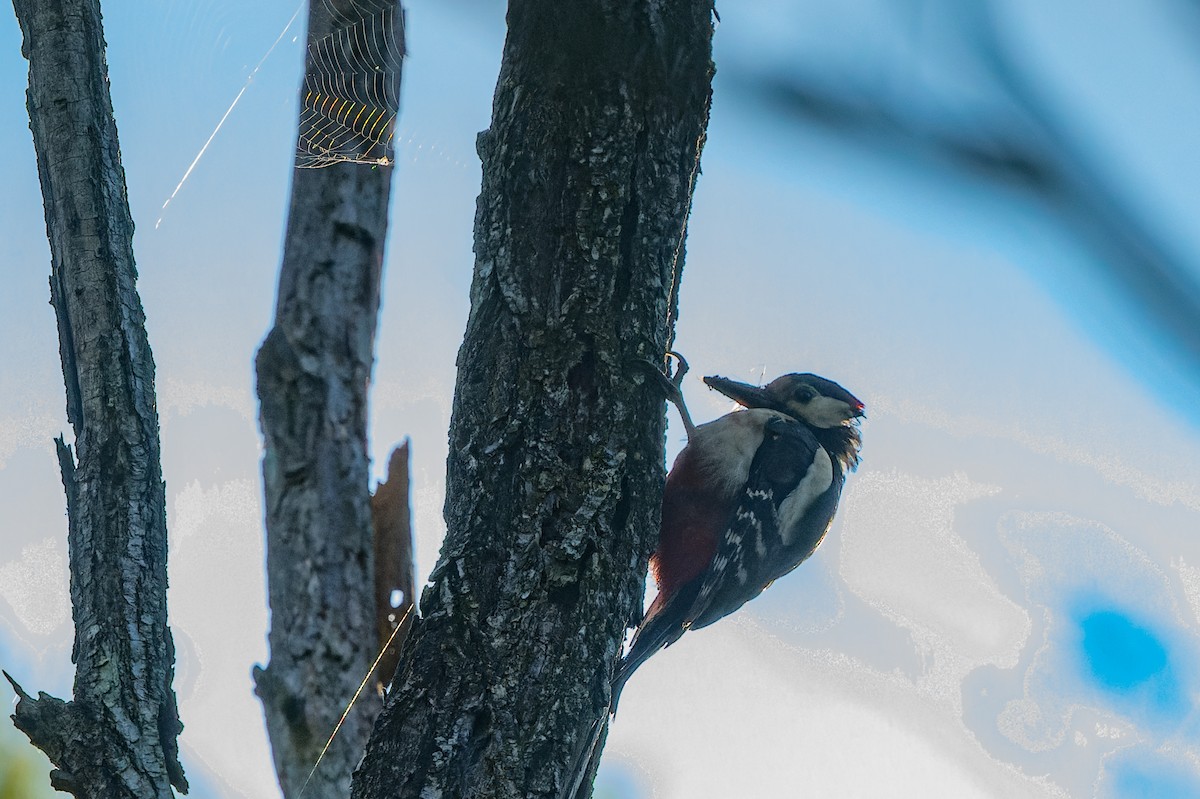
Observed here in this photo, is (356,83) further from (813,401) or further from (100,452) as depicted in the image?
(100,452)

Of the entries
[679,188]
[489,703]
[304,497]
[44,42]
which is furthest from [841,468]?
[44,42]

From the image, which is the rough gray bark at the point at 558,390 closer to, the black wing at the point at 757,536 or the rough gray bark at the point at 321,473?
the rough gray bark at the point at 321,473

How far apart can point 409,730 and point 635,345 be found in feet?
2.75

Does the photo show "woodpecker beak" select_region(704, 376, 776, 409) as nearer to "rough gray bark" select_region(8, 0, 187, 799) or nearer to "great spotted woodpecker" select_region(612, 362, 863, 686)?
"great spotted woodpecker" select_region(612, 362, 863, 686)

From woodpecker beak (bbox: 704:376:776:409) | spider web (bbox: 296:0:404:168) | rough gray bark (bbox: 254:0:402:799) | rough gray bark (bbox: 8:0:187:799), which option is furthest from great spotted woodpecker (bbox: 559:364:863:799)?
rough gray bark (bbox: 8:0:187:799)

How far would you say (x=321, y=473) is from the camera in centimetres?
368

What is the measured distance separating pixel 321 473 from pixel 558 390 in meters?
1.66

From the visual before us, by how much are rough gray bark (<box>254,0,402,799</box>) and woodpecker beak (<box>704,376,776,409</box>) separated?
136 centimetres

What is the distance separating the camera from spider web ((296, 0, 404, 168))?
4.13m

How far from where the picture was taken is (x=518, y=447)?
87.5 inches

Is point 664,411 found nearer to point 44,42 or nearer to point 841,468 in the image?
point 44,42

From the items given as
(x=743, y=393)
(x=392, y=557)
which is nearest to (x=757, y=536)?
(x=743, y=393)

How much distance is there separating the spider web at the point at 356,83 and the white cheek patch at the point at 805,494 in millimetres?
1835

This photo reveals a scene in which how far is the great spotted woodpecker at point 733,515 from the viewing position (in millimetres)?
3799
